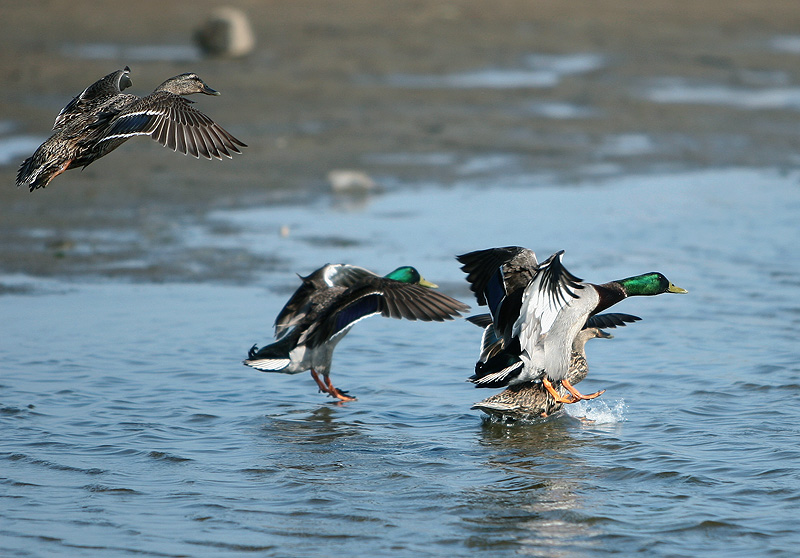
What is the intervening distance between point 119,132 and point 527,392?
115 inches

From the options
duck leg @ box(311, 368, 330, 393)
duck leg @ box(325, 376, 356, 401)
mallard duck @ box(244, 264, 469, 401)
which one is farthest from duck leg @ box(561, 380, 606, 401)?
duck leg @ box(311, 368, 330, 393)

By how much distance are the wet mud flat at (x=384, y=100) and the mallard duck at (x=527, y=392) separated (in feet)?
11.6

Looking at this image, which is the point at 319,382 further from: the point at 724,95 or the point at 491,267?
the point at 724,95

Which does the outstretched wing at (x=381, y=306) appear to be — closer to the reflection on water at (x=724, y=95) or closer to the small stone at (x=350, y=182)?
the small stone at (x=350, y=182)

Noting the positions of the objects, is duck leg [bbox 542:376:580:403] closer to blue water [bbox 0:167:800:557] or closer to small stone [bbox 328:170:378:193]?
blue water [bbox 0:167:800:557]

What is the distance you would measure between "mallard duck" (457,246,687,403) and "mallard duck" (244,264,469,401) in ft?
1.04

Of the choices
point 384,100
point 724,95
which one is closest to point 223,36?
point 384,100

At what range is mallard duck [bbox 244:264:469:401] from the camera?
21.2 ft

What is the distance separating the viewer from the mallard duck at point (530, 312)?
246 inches

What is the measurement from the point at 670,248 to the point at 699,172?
389 cm

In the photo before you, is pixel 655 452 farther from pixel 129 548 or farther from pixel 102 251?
pixel 102 251

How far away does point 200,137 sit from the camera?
6.45 m

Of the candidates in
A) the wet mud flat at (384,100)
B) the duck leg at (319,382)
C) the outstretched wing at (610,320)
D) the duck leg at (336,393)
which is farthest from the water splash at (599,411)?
the wet mud flat at (384,100)

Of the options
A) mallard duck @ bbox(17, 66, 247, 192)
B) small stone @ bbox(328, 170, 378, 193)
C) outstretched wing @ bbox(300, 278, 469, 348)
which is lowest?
outstretched wing @ bbox(300, 278, 469, 348)
